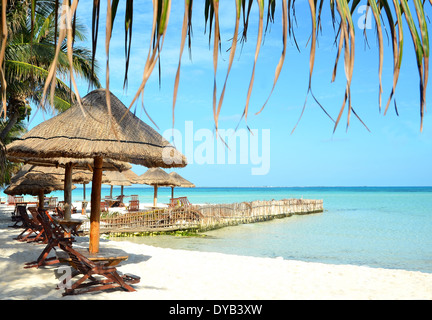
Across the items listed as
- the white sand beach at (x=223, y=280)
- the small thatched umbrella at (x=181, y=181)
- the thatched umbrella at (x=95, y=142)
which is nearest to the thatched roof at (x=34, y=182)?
the white sand beach at (x=223, y=280)

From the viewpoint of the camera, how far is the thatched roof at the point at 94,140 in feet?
16.8

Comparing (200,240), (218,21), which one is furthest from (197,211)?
Result: (218,21)

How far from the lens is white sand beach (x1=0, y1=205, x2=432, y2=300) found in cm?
499

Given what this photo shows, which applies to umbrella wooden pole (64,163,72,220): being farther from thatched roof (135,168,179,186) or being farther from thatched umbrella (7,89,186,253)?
thatched roof (135,168,179,186)

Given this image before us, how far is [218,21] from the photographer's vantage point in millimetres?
817

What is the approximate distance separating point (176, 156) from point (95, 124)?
1.33m

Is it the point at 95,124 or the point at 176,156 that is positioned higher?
the point at 95,124

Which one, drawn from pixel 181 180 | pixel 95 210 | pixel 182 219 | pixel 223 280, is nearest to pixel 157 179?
pixel 181 180

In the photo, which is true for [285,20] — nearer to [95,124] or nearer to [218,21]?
[218,21]

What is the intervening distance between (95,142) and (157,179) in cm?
1901

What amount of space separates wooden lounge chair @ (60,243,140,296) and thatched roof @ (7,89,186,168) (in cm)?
135

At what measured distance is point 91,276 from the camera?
4.79 metres

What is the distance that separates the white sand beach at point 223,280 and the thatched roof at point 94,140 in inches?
70.6

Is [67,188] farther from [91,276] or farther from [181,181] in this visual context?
[181,181]
